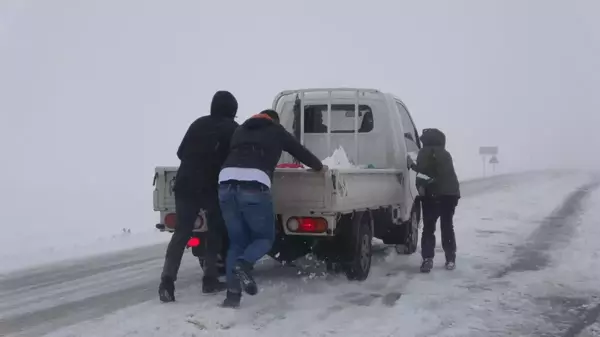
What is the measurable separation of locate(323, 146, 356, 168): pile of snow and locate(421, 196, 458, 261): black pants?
3.52 feet

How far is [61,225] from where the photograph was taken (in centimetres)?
1686

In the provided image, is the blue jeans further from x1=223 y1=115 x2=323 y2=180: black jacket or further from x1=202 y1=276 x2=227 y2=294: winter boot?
x1=202 y1=276 x2=227 y2=294: winter boot

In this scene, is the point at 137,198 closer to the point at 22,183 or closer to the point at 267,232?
the point at 22,183

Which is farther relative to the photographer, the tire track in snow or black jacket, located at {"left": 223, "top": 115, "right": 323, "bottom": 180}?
the tire track in snow

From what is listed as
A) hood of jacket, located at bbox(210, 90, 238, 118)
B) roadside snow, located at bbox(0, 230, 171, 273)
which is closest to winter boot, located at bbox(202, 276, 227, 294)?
hood of jacket, located at bbox(210, 90, 238, 118)

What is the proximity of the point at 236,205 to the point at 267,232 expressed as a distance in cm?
35

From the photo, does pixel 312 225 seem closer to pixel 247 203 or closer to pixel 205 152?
pixel 247 203

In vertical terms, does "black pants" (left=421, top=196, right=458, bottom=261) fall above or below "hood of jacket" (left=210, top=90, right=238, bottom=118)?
below

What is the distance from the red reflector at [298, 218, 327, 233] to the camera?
643cm

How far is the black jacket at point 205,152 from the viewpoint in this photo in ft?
20.1

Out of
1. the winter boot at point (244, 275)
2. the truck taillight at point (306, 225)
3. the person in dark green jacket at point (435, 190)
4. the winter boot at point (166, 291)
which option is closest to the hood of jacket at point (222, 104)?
the truck taillight at point (306, 225)

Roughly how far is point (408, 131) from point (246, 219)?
4.50m

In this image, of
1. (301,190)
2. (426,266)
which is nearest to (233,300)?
(301,190)

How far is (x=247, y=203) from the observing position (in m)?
5.79
